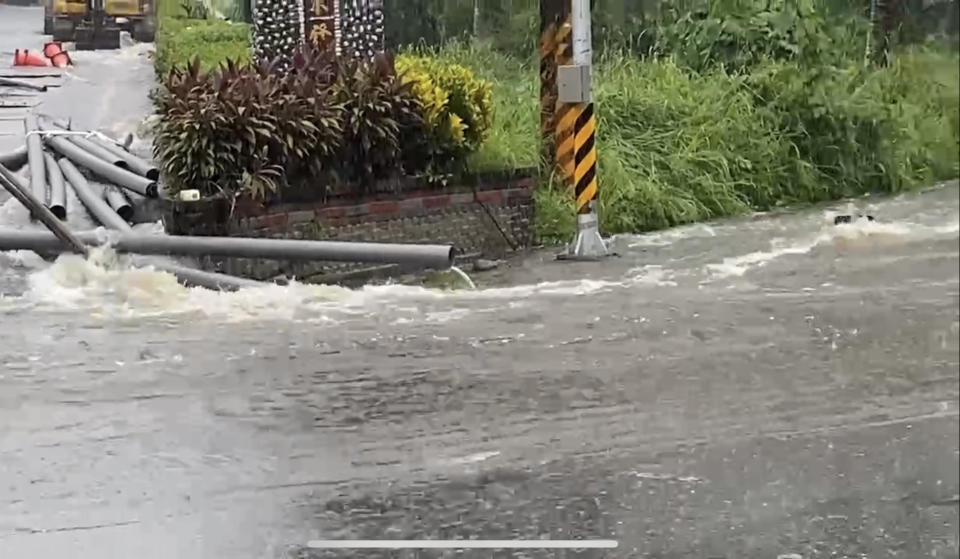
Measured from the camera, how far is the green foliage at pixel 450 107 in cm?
814

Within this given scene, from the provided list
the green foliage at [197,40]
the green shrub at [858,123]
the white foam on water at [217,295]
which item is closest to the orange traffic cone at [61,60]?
the green foliage at [197,40]

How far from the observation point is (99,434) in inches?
191

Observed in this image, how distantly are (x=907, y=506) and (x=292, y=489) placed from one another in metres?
2.07

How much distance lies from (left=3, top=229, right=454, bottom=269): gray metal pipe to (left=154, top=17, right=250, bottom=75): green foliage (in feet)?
15.2

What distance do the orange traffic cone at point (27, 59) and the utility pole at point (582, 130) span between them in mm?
6645

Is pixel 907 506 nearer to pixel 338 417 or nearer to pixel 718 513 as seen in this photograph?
pixel 718 513

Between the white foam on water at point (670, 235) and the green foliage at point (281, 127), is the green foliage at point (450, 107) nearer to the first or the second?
the green foliage at point (281, 127)

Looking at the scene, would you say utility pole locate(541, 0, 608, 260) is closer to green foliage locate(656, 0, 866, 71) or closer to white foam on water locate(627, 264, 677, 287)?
white foam on water locate(627, 264, 677, 287)

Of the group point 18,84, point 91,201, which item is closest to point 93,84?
point 18,84

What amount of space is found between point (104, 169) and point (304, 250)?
10.8 ft

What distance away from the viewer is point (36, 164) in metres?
9.98

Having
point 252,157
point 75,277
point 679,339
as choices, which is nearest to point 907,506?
point 679,339

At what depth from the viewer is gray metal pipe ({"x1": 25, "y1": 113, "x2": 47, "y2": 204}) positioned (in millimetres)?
9203

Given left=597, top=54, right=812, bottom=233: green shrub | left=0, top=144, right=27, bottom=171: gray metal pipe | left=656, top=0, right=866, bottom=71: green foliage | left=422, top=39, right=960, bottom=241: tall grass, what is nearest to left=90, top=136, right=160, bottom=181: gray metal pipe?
left=0, top=144, right=27, bottom=171: gray metal pipe
